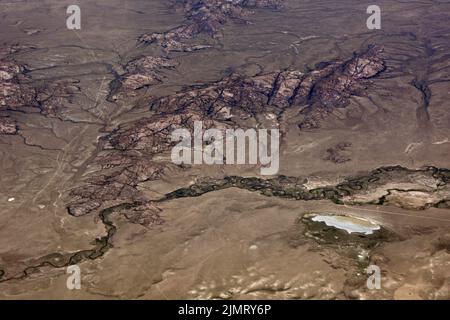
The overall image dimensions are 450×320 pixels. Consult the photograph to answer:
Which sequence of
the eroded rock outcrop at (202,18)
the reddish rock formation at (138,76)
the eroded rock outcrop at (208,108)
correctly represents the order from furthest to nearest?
1. the eroded rock outcrop at (202,18)
2. the reddish rock formation at (138,76)
3. the eroded rock outcrop at (208,108)

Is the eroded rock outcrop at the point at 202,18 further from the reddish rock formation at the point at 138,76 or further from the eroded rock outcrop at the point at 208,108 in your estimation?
the eroded rock outcrop at the point at 208,108

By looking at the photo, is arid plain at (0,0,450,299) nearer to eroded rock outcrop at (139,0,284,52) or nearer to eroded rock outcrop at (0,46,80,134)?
eroded rock outcrop at (0,46,80,134)

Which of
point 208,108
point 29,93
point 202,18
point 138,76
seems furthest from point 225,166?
point 202,18

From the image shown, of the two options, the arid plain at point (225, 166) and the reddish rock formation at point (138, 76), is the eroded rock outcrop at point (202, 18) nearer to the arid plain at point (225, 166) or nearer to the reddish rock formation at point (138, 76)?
the arid plain at point (225, 166)

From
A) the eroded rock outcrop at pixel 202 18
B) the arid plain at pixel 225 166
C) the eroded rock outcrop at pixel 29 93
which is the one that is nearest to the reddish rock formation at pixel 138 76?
the arid plain at pixel 225 166

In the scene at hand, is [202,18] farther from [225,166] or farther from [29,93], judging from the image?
[225,166]

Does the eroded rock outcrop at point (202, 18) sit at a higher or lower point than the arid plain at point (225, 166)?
higher

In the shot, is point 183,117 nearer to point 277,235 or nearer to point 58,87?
point 58,87

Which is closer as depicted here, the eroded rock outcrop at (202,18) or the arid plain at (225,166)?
the arid plain at (225,166)

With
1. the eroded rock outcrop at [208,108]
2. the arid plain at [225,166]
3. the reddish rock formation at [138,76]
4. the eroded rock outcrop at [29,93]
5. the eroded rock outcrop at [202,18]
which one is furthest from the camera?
the eroded rock outcrop at [202,18]
